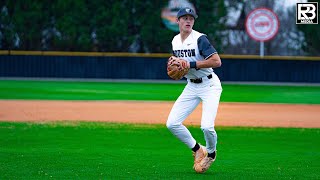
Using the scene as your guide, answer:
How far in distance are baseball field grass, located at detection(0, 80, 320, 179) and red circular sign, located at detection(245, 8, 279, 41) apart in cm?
2325

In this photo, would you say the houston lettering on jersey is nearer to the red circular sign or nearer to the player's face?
the player's face

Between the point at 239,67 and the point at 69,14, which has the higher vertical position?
the point at 69,14

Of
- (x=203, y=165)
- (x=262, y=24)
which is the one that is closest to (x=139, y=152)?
(x=203, y=165)

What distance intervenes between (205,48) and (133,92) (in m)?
21.4

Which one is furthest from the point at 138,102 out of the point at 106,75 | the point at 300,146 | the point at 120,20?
the point at 120,20

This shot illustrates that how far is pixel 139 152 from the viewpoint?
12.2 m

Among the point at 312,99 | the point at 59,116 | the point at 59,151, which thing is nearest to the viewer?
the point at 59,151

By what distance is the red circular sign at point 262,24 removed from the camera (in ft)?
131

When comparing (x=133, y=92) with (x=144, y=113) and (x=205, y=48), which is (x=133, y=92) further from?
(x=205, y=48)

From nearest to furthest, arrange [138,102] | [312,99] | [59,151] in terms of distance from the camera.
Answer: [59,151] < [138,102] < [312,99]

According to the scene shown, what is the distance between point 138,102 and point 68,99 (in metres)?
2.63

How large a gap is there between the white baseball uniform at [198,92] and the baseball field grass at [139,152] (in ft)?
1.59

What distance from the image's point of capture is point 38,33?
41500 mm

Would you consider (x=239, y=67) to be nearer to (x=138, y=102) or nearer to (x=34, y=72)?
(x=34, y=72)
